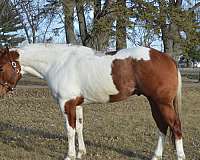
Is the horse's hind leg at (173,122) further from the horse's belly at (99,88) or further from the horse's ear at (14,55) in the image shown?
the horse's ear at (14,55)

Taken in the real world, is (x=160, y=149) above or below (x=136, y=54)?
below

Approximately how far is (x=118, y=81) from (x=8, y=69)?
6.01 ft

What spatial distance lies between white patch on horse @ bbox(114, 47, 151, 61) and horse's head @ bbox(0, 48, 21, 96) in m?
1.67

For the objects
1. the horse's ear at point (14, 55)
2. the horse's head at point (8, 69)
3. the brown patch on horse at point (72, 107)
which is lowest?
the brown patch on horse at point (72, 107)

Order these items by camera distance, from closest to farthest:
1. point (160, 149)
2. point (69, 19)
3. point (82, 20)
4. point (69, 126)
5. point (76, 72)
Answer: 1. point (76, 72)
2. point (69, 126)
3. point (160, 149)
4. point (69, 19)
5. point (82, 20)

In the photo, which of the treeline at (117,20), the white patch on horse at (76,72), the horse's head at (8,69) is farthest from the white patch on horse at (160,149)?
the treeline at (117,20)

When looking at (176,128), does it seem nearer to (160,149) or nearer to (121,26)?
(160,149)

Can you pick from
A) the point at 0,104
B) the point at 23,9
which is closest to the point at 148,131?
the point at 0,104

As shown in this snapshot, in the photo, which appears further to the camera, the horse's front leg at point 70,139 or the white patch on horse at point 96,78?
the horse's front leg at point 70,139

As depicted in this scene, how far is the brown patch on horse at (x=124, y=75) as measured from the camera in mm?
6680

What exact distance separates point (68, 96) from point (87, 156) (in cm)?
120

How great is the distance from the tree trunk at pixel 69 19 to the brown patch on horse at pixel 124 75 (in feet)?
35.9

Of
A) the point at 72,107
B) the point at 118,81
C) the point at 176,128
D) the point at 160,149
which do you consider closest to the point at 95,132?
the point at 160,149

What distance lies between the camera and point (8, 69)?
7145mm
